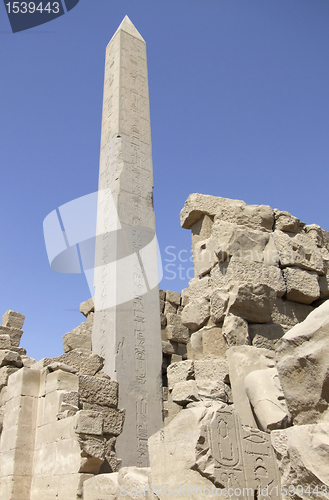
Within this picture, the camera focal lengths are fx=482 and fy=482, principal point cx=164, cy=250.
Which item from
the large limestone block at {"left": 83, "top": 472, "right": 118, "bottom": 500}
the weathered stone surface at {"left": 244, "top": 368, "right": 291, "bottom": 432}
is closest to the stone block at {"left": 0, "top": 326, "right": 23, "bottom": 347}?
the large limestone block at {"left": 83, "top": 472, "right": 118, "bottom": 500}

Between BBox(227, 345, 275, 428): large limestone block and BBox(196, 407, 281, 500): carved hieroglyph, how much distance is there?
23.5 inches

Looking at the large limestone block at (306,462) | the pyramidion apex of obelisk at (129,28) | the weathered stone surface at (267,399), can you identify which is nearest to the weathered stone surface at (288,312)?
the weathered stone surface at (267,399)

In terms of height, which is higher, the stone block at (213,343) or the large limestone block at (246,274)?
the large limestone block at (246,274)

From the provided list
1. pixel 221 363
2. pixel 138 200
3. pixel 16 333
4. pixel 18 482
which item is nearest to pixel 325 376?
pixel 221 363

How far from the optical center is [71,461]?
10.6 feet

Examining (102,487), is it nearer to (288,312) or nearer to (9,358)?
(288,312)

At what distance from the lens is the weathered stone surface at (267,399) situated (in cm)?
250

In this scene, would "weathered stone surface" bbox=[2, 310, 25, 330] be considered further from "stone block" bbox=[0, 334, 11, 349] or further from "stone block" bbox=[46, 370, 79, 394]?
"stone block" bbox=[46, 370, 79, 394]

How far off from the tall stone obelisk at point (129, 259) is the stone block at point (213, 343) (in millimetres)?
3218

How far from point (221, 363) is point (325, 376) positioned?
177cm

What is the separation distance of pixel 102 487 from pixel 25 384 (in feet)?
4.39

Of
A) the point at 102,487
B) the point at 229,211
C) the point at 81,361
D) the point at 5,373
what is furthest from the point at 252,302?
the point at 5,373

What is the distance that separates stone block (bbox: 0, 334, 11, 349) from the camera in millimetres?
5574

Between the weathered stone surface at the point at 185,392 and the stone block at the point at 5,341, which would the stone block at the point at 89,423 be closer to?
the weathered stone surface at the point at 185,392
